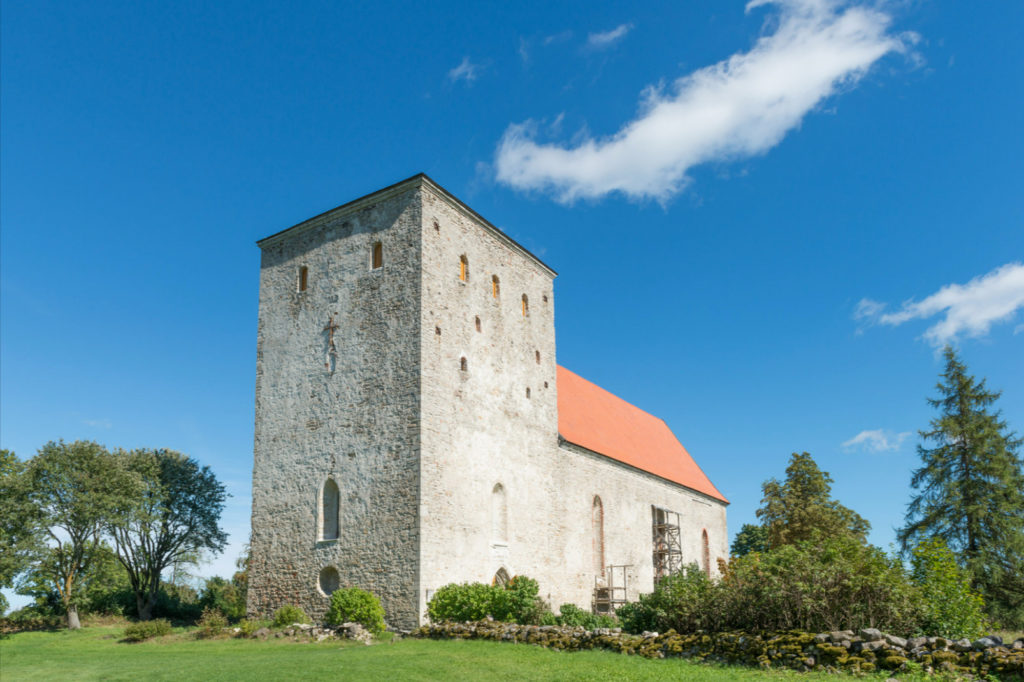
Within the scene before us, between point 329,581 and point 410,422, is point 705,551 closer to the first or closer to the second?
point 329,581

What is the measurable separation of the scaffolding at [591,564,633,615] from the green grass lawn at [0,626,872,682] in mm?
10052

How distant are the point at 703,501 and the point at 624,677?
26.3 m

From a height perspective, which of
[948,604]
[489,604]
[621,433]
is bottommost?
[489,604]

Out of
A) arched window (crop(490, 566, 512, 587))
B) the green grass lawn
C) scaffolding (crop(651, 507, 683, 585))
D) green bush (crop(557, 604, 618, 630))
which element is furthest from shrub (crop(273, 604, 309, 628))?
scaffolding (crop(651, 507, 683, 585))

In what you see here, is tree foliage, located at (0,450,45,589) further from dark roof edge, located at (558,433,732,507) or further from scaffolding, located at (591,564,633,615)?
scaffolding, located at (591,564,633,615)

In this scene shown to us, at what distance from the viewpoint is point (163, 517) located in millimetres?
29391

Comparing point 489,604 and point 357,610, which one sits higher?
point 489,604

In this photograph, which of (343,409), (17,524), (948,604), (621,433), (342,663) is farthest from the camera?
(621,433)

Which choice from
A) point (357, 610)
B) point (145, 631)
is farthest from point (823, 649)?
point (145, 631)

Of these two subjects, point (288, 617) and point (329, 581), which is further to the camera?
point (329, 581)

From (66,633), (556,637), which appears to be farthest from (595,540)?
(66,633)

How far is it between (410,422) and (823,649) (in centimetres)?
1121

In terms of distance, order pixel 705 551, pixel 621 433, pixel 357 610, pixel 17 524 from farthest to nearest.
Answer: pixel 705 551
pixel 621 433
pixel 17 524
pixel 357 610

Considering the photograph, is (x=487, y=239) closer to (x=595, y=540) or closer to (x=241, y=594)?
(x=595, y=540)
